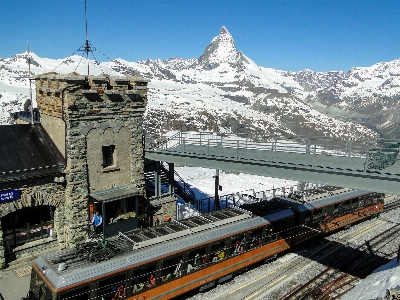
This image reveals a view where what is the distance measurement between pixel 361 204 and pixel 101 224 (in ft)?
63.6

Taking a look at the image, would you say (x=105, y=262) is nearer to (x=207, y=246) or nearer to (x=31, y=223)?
(x=207, y=246)

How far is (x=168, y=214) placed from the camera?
2405cm

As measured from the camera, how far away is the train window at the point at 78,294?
1217 centimetres

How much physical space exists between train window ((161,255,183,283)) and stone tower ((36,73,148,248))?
236 inches

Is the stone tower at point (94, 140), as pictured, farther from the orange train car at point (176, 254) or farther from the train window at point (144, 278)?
the train window at point (144, 278)

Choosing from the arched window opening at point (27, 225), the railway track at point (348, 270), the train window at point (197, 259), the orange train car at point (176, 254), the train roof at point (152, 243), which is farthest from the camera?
the arched window opening at point (27, 225)

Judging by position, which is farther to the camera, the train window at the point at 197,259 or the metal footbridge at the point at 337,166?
the train window at the point at 197,259

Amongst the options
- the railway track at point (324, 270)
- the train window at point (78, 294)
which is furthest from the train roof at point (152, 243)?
the railway track at point (324, 270)

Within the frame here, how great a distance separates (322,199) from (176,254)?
13124 millimetres

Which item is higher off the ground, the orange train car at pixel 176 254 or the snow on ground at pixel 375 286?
the orange train car at pixel 176 254

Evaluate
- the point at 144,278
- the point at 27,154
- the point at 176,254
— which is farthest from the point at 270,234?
the point at 27,154

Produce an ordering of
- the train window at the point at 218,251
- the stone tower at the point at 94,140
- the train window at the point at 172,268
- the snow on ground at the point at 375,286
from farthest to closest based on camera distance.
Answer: the stone tower at the point at 94,140
the train window at the point at 218,251
the train window at the point at 172,268
the snow on ground at the point at 375,286

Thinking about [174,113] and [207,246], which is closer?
[207,246]

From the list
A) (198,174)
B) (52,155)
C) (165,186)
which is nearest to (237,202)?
(165,186)
